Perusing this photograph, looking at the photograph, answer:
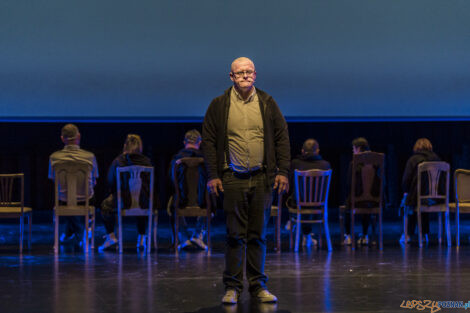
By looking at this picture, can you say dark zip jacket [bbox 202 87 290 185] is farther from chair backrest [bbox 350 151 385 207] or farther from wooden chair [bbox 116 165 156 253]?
chair backrest [bbox 350 151 385 207]

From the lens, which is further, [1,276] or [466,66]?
[466,66]

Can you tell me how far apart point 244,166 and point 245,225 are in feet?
0.97

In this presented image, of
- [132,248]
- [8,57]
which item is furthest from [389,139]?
[8,57]

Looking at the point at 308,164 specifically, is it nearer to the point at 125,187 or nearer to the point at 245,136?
the point at 125,187

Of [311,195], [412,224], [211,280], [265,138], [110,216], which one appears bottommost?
[211,280]

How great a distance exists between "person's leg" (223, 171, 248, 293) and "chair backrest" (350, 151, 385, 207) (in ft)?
→ 9.26

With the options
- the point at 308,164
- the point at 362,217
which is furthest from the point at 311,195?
the point at 362,217

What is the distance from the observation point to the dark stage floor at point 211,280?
9.84 ft

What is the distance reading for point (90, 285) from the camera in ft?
11.9

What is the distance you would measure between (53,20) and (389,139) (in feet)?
15.9

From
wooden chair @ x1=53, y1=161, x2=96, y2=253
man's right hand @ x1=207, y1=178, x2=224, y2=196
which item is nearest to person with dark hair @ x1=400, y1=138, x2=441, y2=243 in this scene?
wooden chair @ x1=53, y1=161, x2=96, y2=253

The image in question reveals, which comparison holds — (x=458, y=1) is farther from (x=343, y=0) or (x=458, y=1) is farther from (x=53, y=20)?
(x=53, y=20)

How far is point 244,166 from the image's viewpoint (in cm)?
309

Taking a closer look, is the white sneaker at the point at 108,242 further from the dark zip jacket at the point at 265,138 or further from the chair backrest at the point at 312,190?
the dark zip jacket at the point at 265,138
